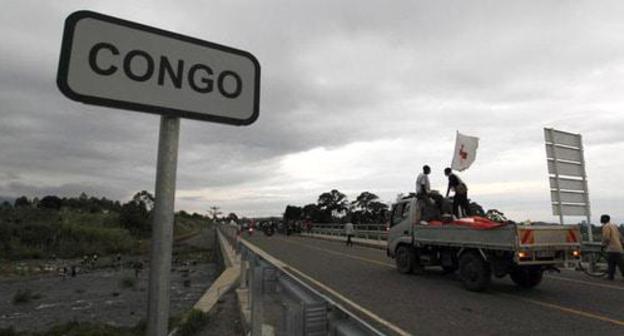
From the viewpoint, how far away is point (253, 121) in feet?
8.82

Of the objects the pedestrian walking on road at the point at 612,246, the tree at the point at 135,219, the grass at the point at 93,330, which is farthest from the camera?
the tree at the point at 135,219

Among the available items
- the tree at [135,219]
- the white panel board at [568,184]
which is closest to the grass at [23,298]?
the white panel board at [568,184]

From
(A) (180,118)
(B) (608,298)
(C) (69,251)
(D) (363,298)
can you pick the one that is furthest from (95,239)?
(A) (180,118)

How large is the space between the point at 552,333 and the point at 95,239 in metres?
47.9

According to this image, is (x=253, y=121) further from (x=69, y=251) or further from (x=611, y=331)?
(x=69, y=251)

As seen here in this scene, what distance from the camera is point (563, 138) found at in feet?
57.7

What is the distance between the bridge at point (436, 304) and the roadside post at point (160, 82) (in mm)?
1181

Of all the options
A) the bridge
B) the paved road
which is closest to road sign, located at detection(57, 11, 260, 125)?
the bridge

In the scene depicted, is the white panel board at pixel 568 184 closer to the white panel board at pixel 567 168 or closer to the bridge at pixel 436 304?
the white panel board at pixel 567 168

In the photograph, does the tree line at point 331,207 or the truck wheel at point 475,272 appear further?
the tree line at point 331,207

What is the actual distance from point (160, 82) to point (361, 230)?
3478 centimetres

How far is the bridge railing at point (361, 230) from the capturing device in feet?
104

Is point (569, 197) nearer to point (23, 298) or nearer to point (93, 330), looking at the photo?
point (93, 330)

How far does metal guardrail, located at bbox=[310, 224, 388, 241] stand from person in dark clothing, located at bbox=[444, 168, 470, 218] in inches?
669
